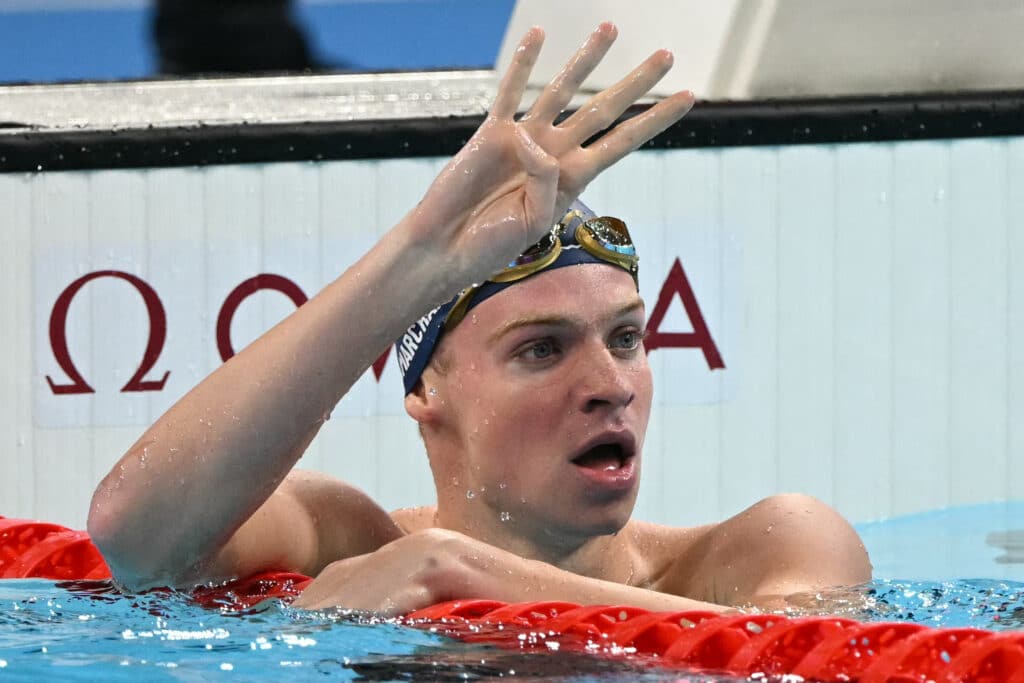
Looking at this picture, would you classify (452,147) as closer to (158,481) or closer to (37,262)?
(37,262)

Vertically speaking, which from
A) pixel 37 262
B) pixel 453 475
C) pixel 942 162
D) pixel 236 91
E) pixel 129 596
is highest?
pixel 236 91

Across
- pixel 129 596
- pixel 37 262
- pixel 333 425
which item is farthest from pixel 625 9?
pixel 129 596

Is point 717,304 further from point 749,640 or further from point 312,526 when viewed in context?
point 749,640

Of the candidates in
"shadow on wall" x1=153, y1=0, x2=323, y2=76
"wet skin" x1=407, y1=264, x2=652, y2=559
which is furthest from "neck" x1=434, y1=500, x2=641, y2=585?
"shadow on wall" x1=153, y1=0, x2=323, y2=76

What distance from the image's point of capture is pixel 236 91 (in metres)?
4.53

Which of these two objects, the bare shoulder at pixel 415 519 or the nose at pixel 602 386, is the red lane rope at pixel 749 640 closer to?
the nose at pixel 602 386

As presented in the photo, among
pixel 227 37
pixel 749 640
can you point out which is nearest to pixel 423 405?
pixel 749 640

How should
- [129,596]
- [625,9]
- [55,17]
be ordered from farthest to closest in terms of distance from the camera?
[55,17] < [625,9] < [129,596]

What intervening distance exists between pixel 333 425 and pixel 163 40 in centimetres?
247

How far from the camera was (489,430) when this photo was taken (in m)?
2.15

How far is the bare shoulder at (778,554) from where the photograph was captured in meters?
2.18

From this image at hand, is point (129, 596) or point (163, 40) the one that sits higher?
point (163, 40)

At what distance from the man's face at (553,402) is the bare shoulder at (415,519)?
0.32 meters

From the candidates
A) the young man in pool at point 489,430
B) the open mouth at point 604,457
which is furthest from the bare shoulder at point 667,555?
the open mouth at point 604,457
